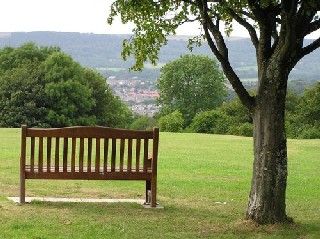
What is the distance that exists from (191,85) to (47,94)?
959 inches

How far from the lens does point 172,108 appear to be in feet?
298

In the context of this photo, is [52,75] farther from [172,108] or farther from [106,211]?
[106,211]

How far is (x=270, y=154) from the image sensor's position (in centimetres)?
959

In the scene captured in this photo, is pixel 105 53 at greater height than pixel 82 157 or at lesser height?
greater

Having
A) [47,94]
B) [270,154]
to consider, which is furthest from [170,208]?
[47,94]

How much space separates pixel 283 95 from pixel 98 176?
11.6ft

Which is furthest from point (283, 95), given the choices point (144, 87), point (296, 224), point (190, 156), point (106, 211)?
point (144, 87)

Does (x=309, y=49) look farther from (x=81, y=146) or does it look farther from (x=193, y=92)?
(x=193, y=92)

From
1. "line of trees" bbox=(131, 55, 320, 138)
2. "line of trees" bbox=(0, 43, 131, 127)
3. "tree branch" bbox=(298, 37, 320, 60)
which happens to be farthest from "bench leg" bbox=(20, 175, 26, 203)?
"line of trees" bbox=(131, 55, 320, 138)

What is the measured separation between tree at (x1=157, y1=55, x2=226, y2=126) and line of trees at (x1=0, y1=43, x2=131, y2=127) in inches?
452

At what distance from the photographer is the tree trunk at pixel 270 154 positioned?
959 centimetres

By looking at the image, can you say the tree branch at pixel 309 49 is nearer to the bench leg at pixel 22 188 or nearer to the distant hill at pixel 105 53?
the bench leg at pixel 22 188

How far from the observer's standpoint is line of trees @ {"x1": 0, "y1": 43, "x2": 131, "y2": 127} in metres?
74.0

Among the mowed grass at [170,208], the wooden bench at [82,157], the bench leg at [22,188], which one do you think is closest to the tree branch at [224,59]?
the mowed grass at [170,208]
